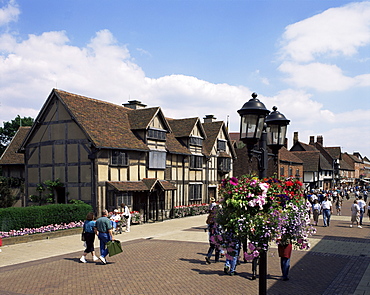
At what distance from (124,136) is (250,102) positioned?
18544mm

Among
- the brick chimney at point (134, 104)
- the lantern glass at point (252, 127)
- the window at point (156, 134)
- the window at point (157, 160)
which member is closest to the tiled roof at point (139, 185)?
the window at point (157, 160)

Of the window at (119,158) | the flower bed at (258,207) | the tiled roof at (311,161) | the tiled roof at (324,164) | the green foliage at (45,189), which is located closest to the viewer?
the flower bed at (258,207)

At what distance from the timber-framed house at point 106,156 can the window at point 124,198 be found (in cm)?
1

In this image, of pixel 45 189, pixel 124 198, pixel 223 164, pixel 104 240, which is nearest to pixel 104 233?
pixel 104 240

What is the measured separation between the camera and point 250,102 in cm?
761

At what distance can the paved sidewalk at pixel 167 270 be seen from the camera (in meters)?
9.73

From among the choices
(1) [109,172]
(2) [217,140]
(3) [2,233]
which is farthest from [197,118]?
(3) [2,233]

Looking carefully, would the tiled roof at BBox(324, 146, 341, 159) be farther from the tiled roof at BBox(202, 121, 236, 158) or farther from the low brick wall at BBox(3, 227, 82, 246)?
the low brick wall at BBox(3, 227, 82, 246)

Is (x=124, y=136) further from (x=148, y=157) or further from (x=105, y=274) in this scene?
(x=105, y=274)

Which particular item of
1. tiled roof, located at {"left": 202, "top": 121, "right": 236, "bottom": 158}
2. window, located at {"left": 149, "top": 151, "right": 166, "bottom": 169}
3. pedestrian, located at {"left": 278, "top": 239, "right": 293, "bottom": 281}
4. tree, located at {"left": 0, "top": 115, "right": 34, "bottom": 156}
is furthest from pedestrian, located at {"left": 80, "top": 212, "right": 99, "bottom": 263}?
tree, located at {"left": 0, "top": 115, "right": 34, "bottom": 156}

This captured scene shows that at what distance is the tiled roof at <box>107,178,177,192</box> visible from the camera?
75.7ft

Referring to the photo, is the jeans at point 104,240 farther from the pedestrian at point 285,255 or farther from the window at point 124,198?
the window at point 124,198

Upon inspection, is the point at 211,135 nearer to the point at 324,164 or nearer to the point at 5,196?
the point at 5,196

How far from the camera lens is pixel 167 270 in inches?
457
